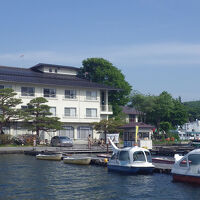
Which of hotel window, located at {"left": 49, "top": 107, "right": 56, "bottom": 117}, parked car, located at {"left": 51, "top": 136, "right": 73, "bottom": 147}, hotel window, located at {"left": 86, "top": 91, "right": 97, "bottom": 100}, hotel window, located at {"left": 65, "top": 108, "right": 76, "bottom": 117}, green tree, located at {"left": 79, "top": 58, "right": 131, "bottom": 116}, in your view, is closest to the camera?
parked car, located at {"left": 51, "top": 136, "right": 73, "bottom": 147}

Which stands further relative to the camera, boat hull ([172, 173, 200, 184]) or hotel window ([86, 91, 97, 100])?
hotel window ([86, 91, 97, 100])

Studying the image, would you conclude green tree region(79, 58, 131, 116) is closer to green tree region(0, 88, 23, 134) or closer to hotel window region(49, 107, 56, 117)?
hotel window region(49, 107, 56, 117)

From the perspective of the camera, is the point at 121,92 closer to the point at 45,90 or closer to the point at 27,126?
the point at 45,90

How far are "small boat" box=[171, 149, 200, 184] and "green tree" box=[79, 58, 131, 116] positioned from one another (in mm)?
55144

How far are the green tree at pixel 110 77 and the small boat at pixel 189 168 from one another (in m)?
55.1


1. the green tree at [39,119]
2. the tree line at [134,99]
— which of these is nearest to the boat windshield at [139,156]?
the green tree at [39,119]

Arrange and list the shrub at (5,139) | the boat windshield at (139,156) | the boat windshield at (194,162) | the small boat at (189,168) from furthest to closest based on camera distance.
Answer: the shrub at (5,139)
the boat windshield at (139,156)
the boat windshield at (194,162)
the small boat at (189,168)

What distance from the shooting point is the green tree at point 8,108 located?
55.5 metres

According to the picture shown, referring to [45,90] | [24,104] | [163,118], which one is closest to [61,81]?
[45,90]

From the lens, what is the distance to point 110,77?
8156 cm

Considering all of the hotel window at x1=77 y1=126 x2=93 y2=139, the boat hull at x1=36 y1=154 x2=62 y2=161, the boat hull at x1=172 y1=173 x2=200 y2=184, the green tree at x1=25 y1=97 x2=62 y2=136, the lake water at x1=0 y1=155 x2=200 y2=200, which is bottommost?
the lake water at x1=0 y1=155 x2=200 y2=200

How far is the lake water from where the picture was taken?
21.2m

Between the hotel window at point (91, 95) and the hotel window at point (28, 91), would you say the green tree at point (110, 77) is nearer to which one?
the hotel window at point (91, 95)

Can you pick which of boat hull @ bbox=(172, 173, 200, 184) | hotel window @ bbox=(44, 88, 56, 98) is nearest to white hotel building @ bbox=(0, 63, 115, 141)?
hotel window @ bbox=(44, 88, 56, 98)
